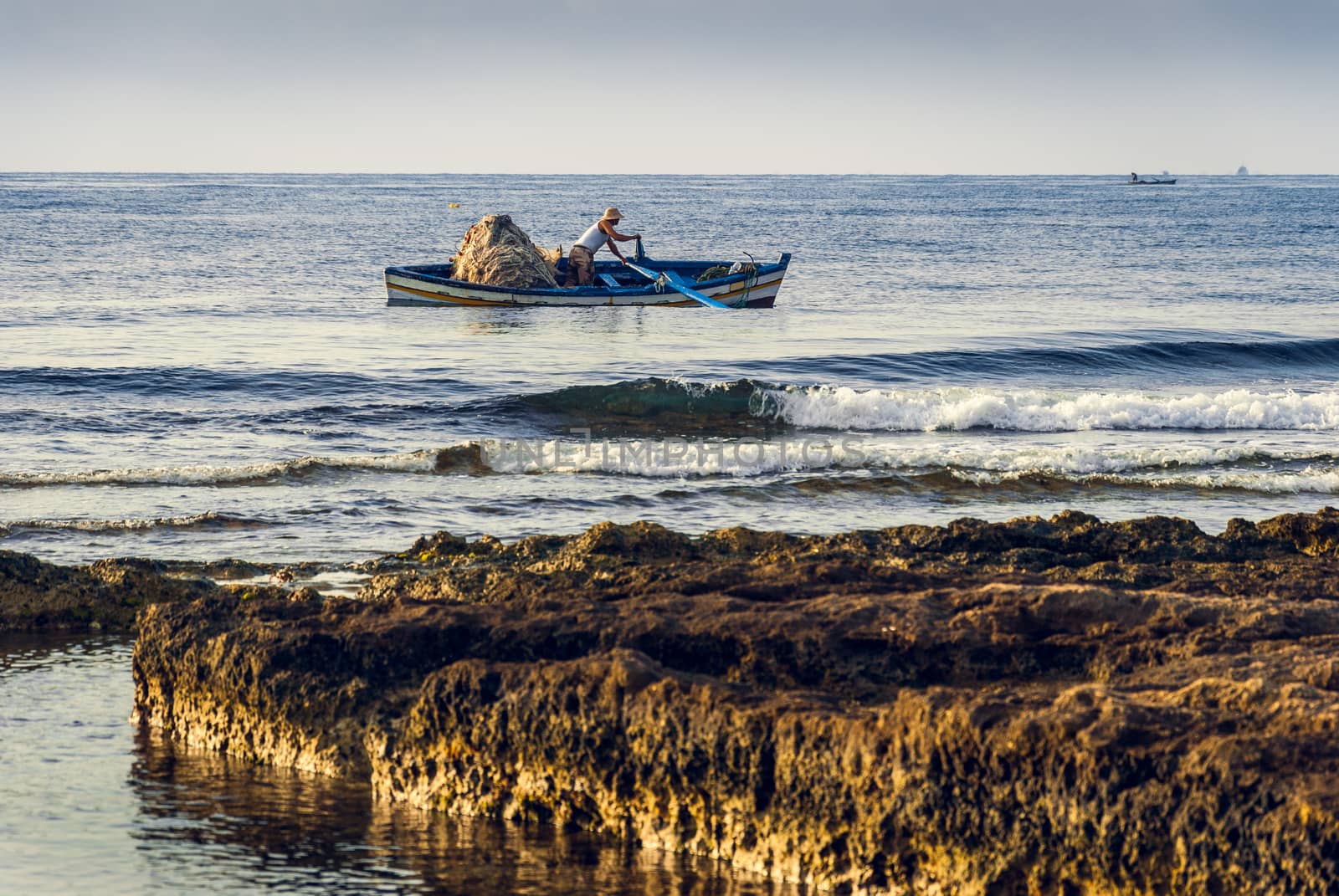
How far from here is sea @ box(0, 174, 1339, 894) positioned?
4848 mm

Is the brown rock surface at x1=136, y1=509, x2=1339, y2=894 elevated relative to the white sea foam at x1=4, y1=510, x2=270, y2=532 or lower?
elevated

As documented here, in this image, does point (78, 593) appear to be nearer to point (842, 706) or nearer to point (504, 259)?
point (842, 706)

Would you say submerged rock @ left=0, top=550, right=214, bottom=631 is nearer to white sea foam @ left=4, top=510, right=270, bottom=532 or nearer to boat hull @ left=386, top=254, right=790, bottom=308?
white sea foam @ left=4, top=510, right=270, bottom=532

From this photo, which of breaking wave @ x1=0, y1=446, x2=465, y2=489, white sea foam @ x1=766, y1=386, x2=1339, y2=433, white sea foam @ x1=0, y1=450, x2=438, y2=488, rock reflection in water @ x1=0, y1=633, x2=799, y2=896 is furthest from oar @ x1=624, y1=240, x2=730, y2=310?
rock reflection in water @ x1=0, y1=633, x2=799, y2=896

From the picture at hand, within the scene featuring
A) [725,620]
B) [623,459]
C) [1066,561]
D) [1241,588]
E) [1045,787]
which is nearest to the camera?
[1045,787]

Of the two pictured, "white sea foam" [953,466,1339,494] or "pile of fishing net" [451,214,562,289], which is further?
"pile of fishing net" [451,214,562,289]

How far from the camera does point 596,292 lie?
25688mm

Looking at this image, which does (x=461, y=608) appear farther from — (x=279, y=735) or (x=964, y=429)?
(x=964, y=429)

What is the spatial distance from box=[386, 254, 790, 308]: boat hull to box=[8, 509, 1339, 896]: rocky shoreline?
1937 cm

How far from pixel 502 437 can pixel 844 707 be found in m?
12.2

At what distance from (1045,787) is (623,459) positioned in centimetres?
985

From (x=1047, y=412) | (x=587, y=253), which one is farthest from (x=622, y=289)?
(x=1047, y=412)

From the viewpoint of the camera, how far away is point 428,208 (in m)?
91.6

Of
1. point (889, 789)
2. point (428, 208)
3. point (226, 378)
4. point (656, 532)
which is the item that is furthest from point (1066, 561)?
point (428, 208)
